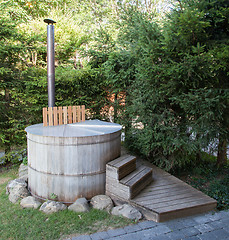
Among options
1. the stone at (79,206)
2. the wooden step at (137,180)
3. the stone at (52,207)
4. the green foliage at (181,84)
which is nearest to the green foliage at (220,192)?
the green foliage at (181,84)

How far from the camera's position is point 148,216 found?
116 inches

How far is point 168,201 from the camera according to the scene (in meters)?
3.12

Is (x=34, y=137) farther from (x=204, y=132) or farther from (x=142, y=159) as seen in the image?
(x=204, y=132)

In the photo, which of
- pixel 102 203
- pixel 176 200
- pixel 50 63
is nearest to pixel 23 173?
pixel 102 203

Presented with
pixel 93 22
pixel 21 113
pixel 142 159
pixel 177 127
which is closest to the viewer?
pixel 177 127

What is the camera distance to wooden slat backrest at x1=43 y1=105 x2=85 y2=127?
4.10m

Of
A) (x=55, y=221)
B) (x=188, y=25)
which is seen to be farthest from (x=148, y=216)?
(x=188, y=25)

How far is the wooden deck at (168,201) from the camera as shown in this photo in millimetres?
2904

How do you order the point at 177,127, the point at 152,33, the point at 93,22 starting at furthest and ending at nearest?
the point at 93,22 < the point at 177,127 < the point at 152,33

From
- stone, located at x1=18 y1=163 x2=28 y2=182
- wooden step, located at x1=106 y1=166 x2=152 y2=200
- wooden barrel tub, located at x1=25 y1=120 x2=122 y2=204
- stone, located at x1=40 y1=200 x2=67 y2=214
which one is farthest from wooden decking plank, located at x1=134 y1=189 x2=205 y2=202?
stone, located at x1=18 y1=163 x2=28 y2=182

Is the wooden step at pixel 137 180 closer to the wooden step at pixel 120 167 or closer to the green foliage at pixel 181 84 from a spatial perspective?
the wooden step at pixel 120 167

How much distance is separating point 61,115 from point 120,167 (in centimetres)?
182

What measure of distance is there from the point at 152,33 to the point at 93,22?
44.5 ft

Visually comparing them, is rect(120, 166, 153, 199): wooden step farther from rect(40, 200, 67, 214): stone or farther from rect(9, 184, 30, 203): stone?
rect(9, 184, 30, 203): stone
